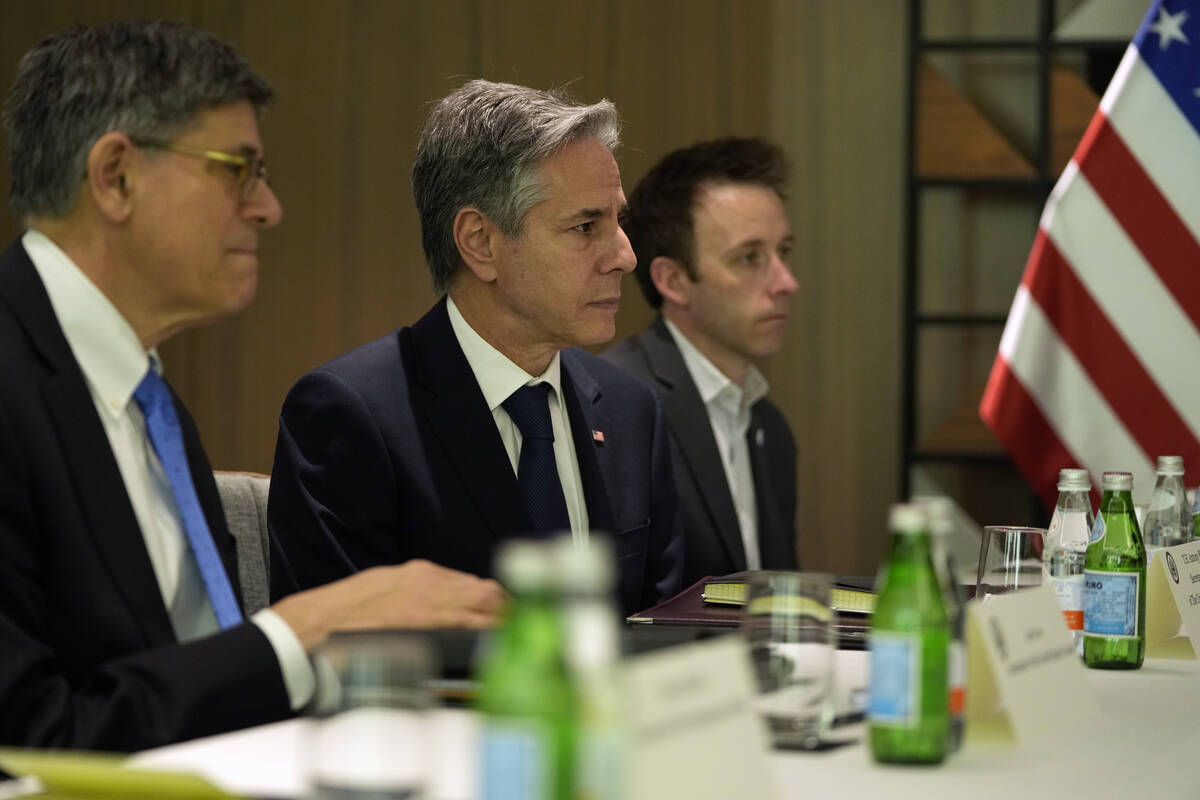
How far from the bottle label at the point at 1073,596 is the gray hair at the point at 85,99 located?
1.27m

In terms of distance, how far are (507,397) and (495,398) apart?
1.1 inches

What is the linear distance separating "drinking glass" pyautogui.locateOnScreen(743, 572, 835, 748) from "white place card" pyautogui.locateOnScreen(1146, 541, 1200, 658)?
0.94 m

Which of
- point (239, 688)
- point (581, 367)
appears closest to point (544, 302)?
point (581, 367)

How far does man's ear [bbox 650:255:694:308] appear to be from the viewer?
13.1 ft

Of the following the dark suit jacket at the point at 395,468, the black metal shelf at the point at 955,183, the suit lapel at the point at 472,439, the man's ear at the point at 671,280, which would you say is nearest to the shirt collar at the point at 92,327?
the dark suit jacket at the point at 395,468

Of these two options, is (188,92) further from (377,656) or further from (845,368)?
(845,368)

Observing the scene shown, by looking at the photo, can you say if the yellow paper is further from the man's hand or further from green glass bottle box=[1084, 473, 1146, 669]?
green glass bottle box=[1084, 473, 1146, 669]

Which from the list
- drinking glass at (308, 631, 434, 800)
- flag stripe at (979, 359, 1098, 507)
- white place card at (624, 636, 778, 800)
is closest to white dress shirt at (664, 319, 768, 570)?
flag stripe at (979, 359, 1098, 507)

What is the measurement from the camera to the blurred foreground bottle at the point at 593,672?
0.82m

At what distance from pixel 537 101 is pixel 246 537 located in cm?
92

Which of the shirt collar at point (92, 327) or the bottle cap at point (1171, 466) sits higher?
the shirt collar at point (92, 327)

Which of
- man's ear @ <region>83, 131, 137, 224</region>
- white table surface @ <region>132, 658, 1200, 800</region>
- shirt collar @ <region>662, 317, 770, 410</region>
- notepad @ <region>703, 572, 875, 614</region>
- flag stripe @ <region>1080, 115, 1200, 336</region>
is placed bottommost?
white table surface @ <region>132, 658, 1200, 800</region>

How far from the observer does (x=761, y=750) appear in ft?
3.45

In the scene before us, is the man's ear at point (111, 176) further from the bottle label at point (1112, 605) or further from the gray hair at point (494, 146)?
the bottle label at point (1112, 605)
